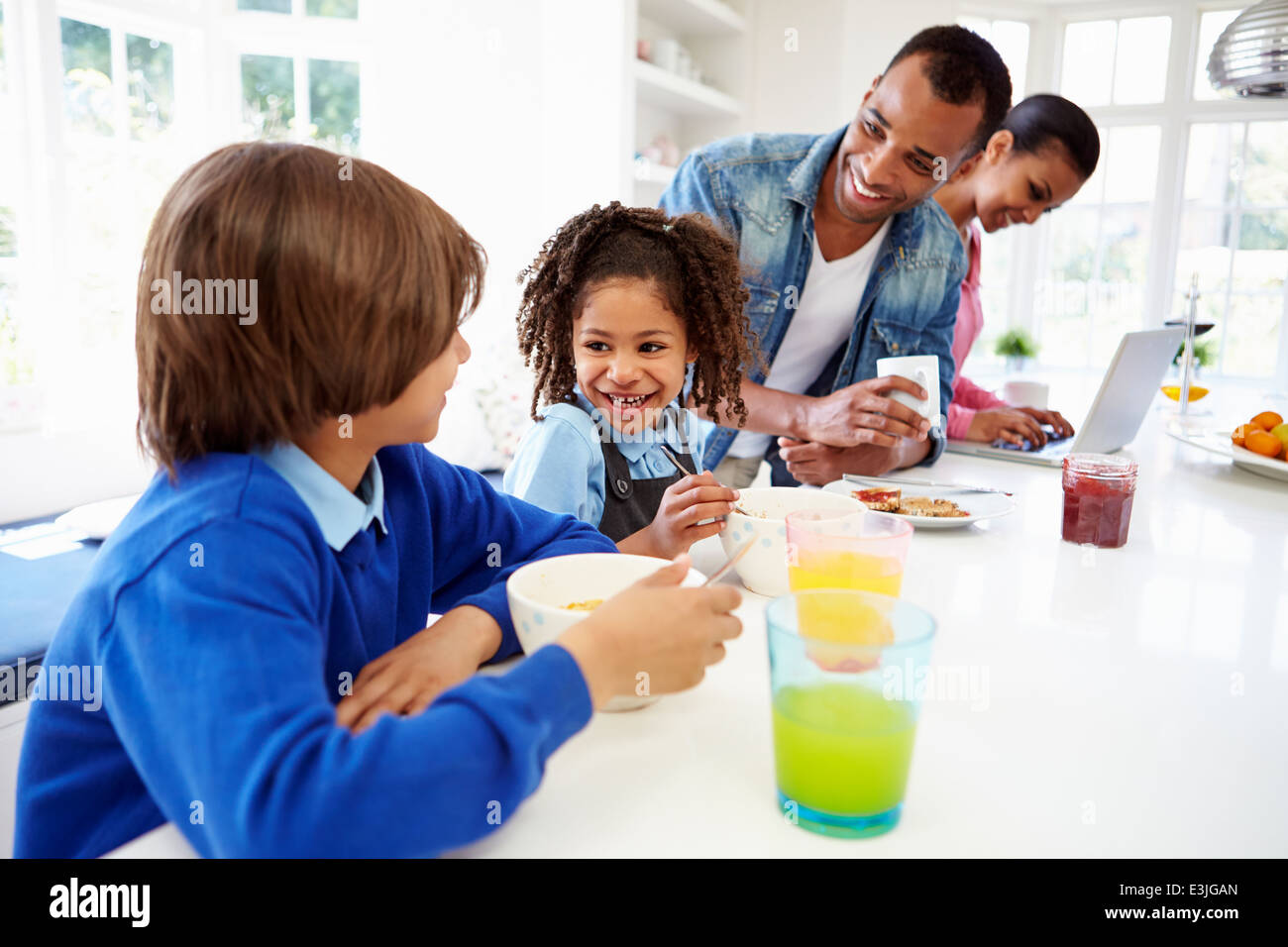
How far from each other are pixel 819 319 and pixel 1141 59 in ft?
15.1

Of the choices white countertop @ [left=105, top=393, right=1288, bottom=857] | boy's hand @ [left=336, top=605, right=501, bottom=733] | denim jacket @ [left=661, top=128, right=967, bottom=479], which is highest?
denim jacket @ [left=661, top=128, right=967, bottom=479]

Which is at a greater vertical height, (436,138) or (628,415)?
(436,138)

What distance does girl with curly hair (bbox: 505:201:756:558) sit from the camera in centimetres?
134

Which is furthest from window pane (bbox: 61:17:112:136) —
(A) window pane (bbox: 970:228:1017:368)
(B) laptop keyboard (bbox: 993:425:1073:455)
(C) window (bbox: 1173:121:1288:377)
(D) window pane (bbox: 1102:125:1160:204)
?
(C) window (bbox: 1173:121:1288:377)

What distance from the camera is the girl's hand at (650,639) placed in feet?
2.12

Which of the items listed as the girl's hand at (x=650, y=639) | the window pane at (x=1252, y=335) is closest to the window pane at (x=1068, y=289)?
the window pane at (x=1252, y=335)

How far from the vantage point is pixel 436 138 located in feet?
11.4

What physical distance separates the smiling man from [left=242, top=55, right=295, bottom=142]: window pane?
1.81m

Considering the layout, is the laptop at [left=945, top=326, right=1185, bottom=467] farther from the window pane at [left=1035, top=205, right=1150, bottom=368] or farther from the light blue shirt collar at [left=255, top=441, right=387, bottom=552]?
the window pane at [left=1035, top=205, right=1150, bottom=368]

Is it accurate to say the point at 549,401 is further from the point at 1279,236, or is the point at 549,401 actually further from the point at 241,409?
the point at 1279,236
